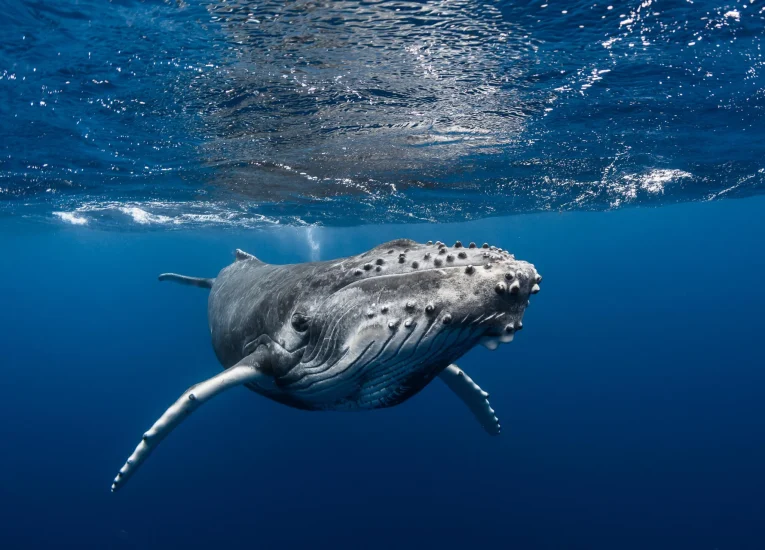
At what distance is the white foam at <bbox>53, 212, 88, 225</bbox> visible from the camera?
3059 cm

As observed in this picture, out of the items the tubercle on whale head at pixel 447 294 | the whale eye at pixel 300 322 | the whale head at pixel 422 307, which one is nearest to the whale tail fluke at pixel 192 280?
the whale eye at pixel 300 322

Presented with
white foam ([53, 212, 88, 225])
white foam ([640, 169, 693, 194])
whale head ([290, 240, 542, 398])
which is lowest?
white foam ([53, 212, 88, 225])

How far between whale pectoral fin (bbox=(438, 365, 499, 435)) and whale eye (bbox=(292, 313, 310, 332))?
11.0 ft

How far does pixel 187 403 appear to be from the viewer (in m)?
4.63

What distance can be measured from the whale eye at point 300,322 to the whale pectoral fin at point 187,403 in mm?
823

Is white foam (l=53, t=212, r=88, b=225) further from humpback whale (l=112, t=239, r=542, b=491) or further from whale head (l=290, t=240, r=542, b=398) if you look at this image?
whale head (l=290, t=240, r=542, b=398)

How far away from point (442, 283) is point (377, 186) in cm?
2032

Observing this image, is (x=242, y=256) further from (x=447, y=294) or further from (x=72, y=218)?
(x=72, y=218)

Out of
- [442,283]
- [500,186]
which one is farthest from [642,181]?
[442,283]

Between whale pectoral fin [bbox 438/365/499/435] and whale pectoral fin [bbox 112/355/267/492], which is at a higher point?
whale pectoral fin [bbox 112/355/267/492]

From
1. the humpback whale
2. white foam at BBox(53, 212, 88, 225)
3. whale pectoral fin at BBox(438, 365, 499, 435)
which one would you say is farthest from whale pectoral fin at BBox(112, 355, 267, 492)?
white foam at BBox(53, 212, 88, 225)

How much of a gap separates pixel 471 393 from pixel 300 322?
4467mm

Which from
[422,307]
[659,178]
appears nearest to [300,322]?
[422,307]

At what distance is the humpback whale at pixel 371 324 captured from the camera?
3072mm
